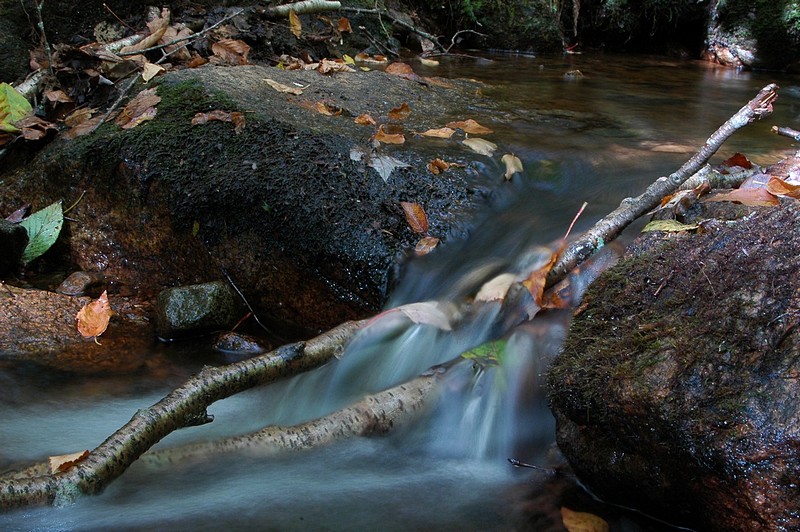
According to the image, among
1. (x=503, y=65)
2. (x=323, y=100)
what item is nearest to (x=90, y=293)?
(x=323, y=100)

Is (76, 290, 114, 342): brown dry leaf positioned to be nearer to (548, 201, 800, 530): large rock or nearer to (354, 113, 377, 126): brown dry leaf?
(354, 113, 377, 126): brown dry leaf

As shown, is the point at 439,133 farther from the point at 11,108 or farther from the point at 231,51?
the point at 11,108

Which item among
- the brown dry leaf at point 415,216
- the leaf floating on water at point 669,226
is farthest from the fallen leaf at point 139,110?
the leaf floating on water at point 669,226

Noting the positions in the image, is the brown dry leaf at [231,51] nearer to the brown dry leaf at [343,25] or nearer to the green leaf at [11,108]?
the green leaf at [11,108]

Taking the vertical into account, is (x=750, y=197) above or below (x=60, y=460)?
above

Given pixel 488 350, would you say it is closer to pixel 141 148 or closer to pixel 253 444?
pixel 253 444

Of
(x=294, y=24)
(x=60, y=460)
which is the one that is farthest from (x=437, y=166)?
(x=294, y=24)

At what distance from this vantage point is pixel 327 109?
421 centimetres

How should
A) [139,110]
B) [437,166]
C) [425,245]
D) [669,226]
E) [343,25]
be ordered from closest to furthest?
[669,226]
[425,245]
[437,166]
[139,110]
[343,25]

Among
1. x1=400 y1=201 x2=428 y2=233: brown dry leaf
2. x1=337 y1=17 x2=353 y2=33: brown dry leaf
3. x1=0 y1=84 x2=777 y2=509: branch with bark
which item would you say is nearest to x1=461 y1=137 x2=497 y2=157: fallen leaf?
x1=400 y1=201 x2=428 y2=233: brown dry leaf

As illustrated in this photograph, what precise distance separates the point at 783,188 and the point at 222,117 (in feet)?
9.28

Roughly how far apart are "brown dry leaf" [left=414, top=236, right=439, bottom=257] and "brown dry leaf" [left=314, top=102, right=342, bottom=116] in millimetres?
1271

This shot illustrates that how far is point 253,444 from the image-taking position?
2.32 metres

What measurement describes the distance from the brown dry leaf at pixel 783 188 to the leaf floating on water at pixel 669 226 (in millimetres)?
491
